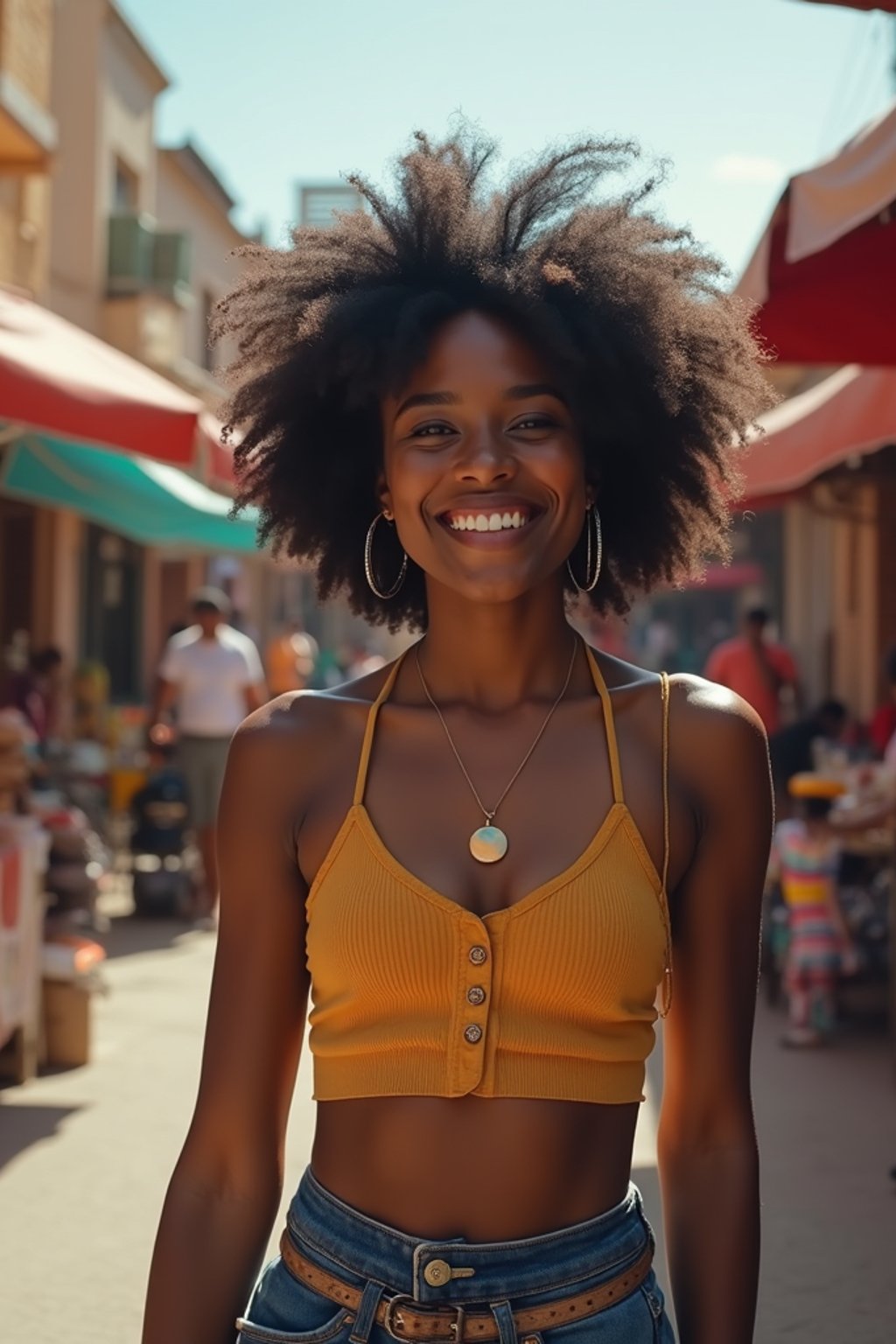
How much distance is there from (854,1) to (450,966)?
7.95ft

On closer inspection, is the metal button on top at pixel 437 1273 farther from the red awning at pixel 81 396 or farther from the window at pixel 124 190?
the window at pixel 124 190

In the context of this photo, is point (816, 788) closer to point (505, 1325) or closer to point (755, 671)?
point (755, 671)

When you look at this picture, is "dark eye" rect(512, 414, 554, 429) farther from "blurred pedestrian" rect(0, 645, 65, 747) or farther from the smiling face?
"blurred pedestrian" rect(0, 645, 65, 747)

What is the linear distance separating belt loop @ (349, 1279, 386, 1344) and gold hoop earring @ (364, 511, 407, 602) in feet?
3.04

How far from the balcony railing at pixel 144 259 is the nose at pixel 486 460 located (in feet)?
59.2

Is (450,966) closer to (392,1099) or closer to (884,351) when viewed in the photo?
(392,1099)

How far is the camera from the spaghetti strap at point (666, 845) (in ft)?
6.36

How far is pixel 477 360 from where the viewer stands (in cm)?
208

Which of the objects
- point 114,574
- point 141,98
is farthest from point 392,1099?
point 141,98

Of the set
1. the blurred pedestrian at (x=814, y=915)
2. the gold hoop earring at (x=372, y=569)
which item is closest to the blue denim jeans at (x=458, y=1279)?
the gold hoop earring at (x=372, y=569)

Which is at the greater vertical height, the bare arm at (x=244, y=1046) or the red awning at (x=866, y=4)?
the red awning at (x=866, y=4)

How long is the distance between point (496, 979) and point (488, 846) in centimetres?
15

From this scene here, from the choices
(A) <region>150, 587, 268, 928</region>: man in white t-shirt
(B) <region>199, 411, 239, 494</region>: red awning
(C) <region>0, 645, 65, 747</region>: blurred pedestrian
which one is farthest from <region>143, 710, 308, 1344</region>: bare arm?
(C) <region>0, 645, 65, 747</region>: blurred pedestrian

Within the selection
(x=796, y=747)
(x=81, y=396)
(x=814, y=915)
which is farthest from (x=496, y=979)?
(x=796, y=747)
